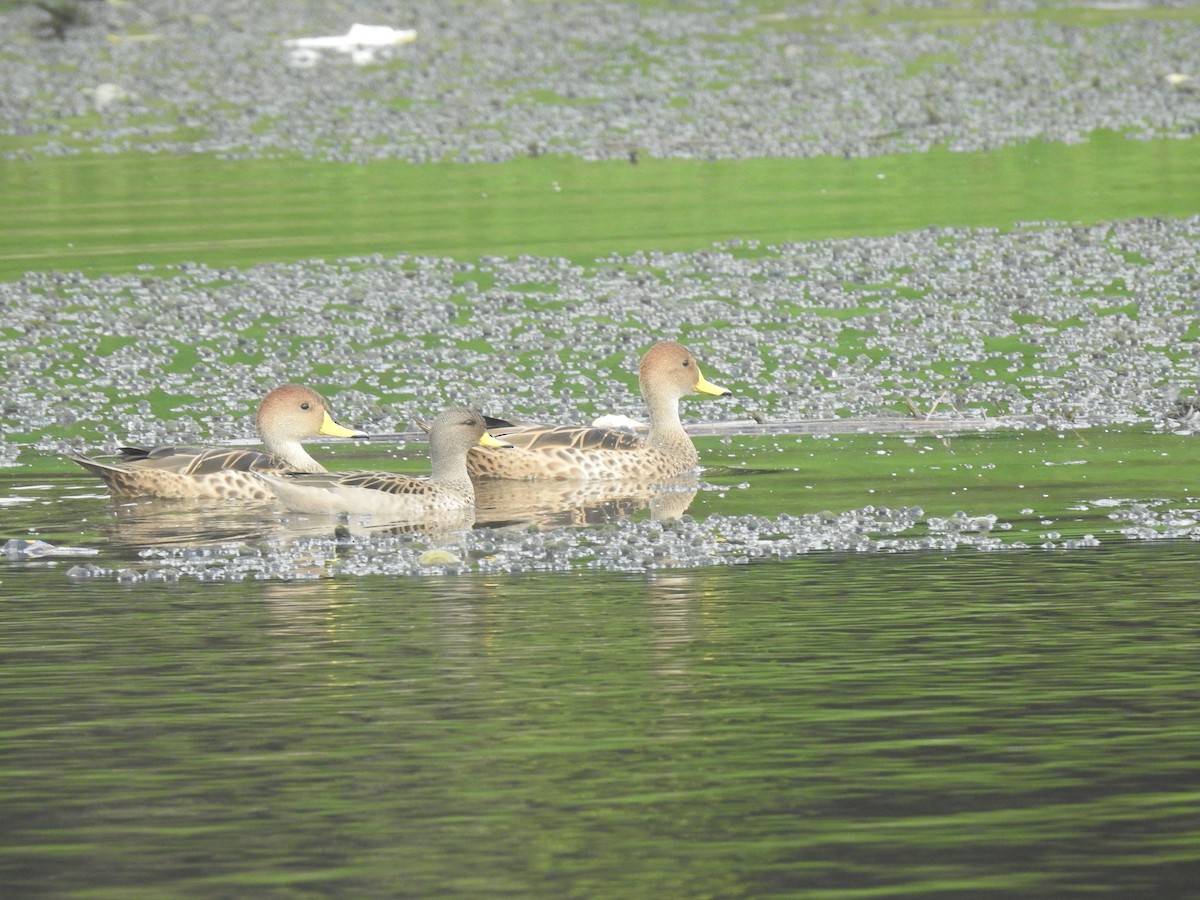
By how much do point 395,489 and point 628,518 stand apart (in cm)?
160

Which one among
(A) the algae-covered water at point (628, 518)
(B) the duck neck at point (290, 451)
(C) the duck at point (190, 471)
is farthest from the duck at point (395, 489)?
(B) the duck neck at point (290, 451)

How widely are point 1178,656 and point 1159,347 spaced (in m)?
11.6

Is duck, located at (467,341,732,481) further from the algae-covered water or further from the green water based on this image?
the green water

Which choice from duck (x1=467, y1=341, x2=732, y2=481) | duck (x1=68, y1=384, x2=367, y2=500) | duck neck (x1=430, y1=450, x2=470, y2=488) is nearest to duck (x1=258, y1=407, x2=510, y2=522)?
duck neck (x1=430, y1=450, x2=470, y2=488)

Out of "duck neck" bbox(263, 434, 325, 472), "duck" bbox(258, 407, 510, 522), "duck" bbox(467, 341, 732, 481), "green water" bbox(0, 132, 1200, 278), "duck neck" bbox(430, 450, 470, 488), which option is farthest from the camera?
"green water" bbox(0, 132, 1200, 278)

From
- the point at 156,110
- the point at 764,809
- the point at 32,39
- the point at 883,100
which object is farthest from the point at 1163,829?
the point at 32,39

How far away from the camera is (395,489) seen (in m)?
16.0

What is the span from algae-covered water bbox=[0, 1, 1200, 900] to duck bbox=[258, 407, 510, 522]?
0.18m

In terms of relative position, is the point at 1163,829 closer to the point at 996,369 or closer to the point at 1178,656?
the point at 1178,656

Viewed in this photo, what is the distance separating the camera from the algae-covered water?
28.5ft

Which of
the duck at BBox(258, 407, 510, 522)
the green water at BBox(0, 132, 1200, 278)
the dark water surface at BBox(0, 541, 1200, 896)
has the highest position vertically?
the green water at BBox(0, 132, 1200, 278)

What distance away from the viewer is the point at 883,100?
42.2 meters

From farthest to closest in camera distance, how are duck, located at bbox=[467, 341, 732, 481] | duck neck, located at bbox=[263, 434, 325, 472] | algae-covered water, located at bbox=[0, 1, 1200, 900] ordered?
1. duck neck, located at bbox=[263, 434, 325, 472]
2. duck, located at bbox=[467, 341, 732, 481]
3. algae-covered water, located at bbox=[0, 1, 1200, 900]

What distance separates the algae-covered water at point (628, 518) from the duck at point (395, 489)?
0.18 meters
